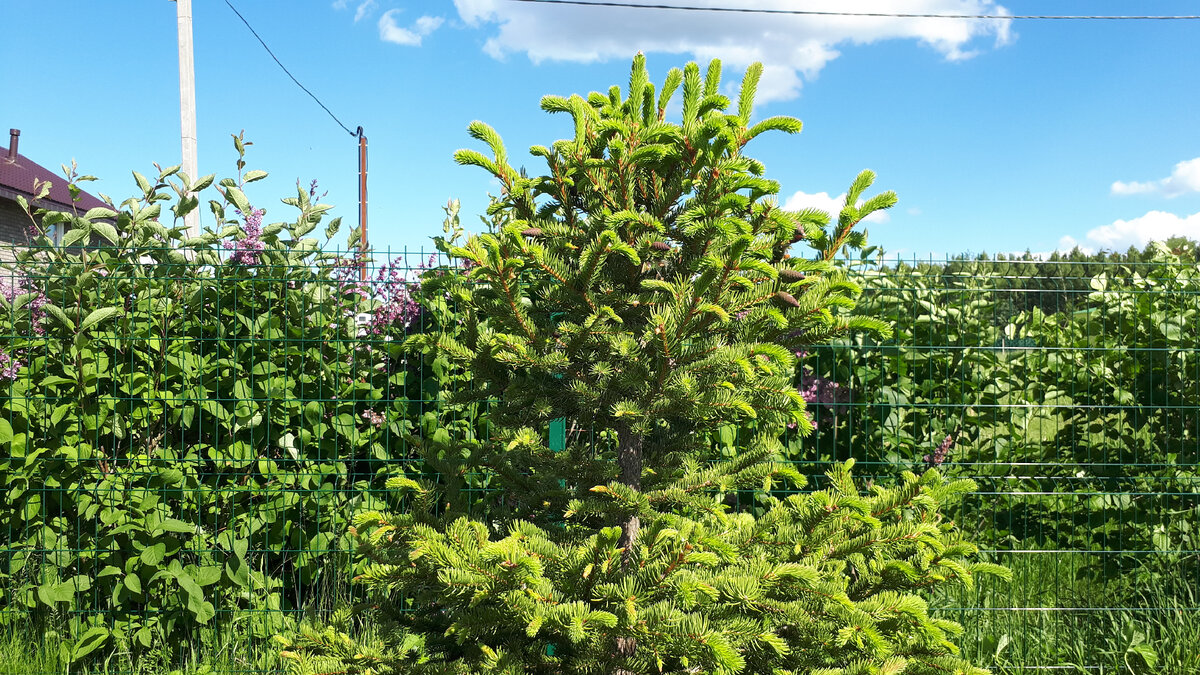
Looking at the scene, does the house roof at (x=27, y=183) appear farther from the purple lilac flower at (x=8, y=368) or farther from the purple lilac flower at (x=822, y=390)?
the purple lilac flower at (x=822, y=390)

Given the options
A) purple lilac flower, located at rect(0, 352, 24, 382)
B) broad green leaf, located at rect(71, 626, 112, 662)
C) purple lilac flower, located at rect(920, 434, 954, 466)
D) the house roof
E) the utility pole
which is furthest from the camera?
the house roof

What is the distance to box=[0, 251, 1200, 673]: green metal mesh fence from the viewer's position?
3.95m

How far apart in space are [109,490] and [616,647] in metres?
2.75

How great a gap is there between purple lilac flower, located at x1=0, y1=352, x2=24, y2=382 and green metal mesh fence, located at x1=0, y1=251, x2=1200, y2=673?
0.17 feet

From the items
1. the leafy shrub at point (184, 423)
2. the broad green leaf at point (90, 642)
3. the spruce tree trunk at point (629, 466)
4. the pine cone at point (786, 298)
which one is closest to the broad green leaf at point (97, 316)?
the leafy shrub at point (184, 423)

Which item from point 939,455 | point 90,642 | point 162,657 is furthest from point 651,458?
point 90,642

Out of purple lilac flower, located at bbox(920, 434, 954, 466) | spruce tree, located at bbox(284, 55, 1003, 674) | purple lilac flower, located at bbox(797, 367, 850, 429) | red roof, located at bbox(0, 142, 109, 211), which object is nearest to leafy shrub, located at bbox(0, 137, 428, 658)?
spruce tree, located at bbox(284, 55, 1003, 674)

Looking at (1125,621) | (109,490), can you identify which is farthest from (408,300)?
(1125,621)

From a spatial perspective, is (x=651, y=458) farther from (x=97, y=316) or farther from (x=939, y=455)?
(x=97, y=316)

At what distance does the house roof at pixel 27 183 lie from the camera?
1936 centimetres

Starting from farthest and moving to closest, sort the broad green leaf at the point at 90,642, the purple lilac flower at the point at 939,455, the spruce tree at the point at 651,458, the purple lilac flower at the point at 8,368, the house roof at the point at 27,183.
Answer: the house roof at the point at 27,183, the purple lilac flower at the point at 939,455, the purple lilac flower at the point at 8,368, the broad green leaf at the point at 90,642, the spruce tree at the point at 651,458

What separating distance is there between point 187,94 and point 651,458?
8264 mm

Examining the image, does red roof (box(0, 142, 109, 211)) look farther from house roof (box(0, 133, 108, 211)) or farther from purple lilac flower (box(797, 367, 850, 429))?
purple lilac flower (box(797, 367, 850, 429))

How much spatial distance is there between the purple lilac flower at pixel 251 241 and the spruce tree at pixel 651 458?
83.1 inches
